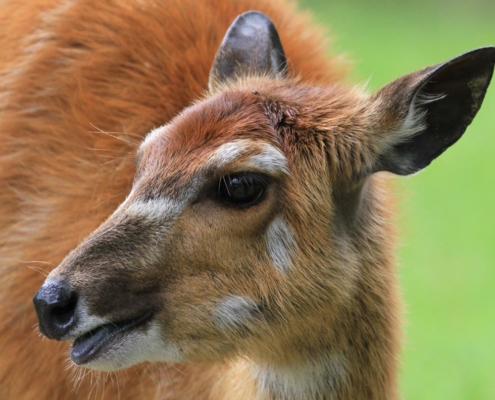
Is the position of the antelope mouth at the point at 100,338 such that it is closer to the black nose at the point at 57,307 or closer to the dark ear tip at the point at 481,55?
the black nose at the point at 57,307

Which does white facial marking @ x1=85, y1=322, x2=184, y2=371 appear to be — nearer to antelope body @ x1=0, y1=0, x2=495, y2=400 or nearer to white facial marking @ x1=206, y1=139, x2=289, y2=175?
antelope body @ x1=0, y1=0, x2=495, y2=400

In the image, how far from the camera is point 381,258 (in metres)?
4.60

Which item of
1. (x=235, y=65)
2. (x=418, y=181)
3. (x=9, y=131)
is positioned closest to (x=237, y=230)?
(x=235, y=65)

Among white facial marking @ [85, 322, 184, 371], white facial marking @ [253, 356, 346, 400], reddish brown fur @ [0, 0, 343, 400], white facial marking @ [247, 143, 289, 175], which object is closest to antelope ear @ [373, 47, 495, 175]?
white facial marking @ [247, 143, 289, 175]

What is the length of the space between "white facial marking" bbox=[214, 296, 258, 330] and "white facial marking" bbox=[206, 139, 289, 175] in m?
0.63

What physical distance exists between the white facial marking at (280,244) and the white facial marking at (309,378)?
564 millimetres

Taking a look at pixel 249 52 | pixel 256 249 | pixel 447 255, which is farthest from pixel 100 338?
pixel 447 255

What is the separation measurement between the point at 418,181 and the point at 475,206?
1.29 metres

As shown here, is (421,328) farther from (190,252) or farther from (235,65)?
(190,252)

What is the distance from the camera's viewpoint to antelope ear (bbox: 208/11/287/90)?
5355 millimetres

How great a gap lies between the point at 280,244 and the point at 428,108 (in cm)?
100

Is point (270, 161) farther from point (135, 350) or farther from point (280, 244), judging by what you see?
point (135, 350)

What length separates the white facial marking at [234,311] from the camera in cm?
416

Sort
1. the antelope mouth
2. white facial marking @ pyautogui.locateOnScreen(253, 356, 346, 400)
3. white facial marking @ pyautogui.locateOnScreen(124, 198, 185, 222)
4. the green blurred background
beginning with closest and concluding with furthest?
1. the antelope mouth
2. white facial marking @ pyautogui.locateOnScreen(124, 198, 185, 222)
3. white facial marking @ pyautogui.locateOnScreen(253, 356, 346, 400)
4. the green blurred background
